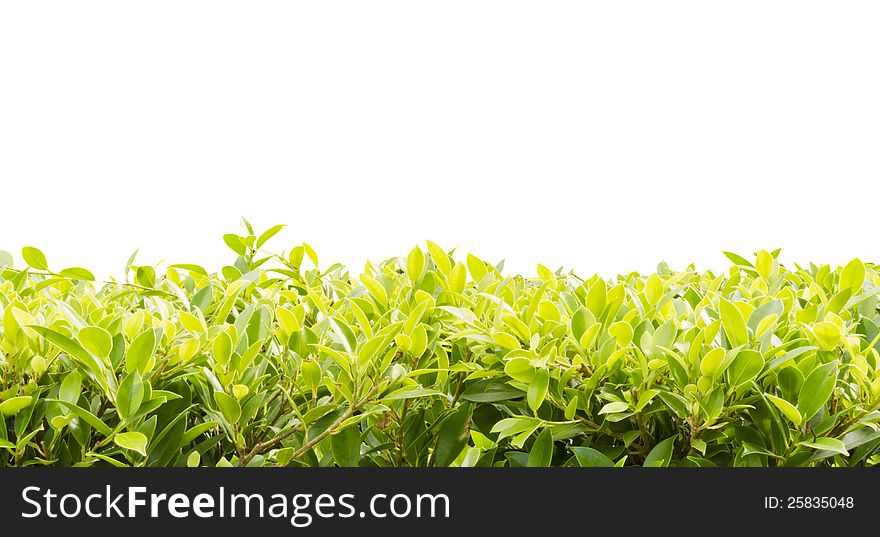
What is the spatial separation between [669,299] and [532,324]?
1.83 ft

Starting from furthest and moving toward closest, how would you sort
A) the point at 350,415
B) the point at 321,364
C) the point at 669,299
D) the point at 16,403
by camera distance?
1. the point at 669,299
2. the point at 321,364
3. the point at 350,415
4. the point at 16,403

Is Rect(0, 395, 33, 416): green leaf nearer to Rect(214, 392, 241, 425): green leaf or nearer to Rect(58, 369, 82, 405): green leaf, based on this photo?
Rect(58, 369, 82, 405): green leaf

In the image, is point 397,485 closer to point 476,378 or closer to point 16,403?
point 476,378

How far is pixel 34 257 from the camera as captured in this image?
11.6 ft

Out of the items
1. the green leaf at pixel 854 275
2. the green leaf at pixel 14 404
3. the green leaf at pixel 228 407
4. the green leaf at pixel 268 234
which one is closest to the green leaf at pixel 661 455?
the green leaf at pixel 228 407

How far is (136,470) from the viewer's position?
2.14 metres

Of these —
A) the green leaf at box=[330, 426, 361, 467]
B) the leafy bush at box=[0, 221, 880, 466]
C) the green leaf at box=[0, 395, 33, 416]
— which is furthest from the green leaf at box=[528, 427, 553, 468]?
the green leaf at box=[0, 395, 33, 416]

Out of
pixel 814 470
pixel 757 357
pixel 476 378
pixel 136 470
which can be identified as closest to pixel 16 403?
pixel 136 470

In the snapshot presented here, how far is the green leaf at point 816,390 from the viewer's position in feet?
7.14

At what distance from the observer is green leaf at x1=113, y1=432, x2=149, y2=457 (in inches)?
A: 79.6

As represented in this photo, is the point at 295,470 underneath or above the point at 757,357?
underneath

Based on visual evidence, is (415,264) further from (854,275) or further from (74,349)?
(854,275)

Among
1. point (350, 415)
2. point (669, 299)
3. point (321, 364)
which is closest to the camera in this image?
point (350, 415)

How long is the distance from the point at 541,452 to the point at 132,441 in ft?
3.06
